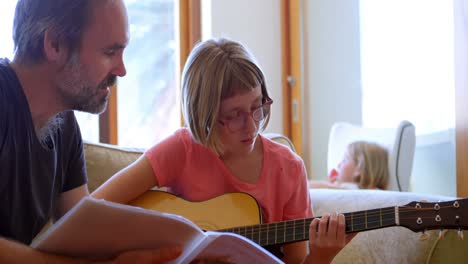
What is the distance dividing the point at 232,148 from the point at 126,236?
1.96ft

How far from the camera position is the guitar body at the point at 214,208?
154 cm

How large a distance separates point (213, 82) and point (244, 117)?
11 centimetres

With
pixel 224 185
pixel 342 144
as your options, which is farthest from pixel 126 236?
pixel 342 144

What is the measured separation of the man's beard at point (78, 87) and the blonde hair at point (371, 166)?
7.25 feet

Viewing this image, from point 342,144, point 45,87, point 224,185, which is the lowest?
point 342,144

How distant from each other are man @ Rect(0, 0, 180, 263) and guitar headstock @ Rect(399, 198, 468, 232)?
2.07ft

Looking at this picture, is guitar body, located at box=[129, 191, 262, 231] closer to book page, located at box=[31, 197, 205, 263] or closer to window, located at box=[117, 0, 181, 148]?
book page, located at box=[31, 197, 205, 263]

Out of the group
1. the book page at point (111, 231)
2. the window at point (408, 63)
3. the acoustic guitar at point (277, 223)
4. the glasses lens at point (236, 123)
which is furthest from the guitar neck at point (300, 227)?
the window at point (408, 63)

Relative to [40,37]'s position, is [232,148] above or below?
below

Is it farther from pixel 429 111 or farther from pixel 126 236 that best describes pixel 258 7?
pixel 126 236

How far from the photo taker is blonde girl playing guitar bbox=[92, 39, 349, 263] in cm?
153

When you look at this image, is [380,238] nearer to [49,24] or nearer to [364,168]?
[49,24]

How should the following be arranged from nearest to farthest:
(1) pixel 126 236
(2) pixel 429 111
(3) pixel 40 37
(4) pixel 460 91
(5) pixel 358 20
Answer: (1) pixel 126 236, (3) pixel 40 37, (4) pixel 460 91, (2) pixel 429 111, (5) pixel 358 20

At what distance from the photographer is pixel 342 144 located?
3.87m
